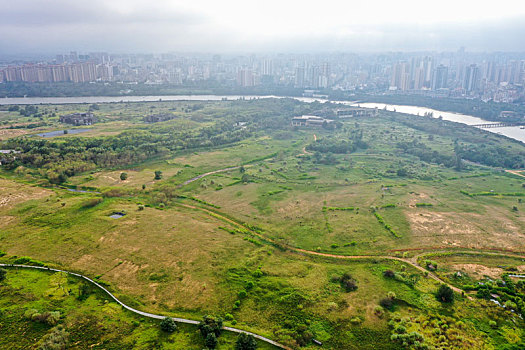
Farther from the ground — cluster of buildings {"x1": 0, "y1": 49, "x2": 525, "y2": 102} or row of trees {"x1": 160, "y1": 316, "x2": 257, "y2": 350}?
cluster of buildings {"x1": 0, "y1": 49, "x2": 525, "y2": 102}

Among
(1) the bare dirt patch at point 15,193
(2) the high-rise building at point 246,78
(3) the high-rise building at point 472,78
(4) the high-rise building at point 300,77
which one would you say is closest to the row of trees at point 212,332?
(1) the bare dirt patch at point 15,193

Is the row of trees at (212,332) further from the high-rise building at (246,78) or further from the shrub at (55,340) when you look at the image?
the high-rise building at (246,78)

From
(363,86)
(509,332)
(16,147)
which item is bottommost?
(509,332)

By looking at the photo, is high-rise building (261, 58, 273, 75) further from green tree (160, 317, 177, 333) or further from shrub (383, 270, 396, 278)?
green tree (160, 317, 177, 333)

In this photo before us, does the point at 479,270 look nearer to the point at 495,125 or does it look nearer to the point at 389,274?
the point at 389,274

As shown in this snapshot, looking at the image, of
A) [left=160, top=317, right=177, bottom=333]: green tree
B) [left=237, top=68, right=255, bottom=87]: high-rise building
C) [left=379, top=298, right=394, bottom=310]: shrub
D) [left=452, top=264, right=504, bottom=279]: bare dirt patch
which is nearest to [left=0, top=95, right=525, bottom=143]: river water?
[left=237, top=68, right=255, bottom=87]: high-rise building

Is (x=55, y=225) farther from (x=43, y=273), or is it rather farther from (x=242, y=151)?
(x=242, y=151)

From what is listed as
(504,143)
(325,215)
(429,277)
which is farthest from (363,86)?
(429,277)
